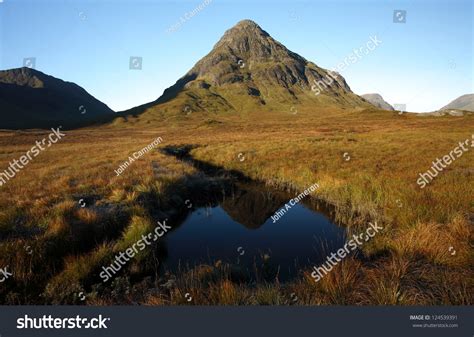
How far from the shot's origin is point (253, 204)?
51.2 feet

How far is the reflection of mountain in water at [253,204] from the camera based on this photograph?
13.6 metres

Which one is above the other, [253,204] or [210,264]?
[253,204]

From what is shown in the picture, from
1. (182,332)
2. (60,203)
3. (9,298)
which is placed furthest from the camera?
(60,203)

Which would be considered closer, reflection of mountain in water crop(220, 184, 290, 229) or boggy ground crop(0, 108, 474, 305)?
boggy ground crop(0, 108, 474, 305)

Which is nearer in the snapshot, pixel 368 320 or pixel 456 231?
pixel 368 320

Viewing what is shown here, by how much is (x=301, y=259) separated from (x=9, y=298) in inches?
298

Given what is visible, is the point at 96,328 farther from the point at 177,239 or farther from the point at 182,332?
the point at 177,239

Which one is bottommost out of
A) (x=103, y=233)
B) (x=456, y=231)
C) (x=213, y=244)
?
(x=213, y=244)

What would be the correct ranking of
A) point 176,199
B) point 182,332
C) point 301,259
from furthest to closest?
point 176,199 < point 301,259 < point 182,332

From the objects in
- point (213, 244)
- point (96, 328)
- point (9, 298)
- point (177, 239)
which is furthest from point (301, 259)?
point (9, 298)

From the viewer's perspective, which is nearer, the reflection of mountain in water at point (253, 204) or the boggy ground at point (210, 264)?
the boggy ground at point (210, 264)

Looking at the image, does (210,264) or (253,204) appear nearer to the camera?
(210,264)

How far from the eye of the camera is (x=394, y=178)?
14.8 metres

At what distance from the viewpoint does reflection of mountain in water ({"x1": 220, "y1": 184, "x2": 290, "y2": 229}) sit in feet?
44.5
